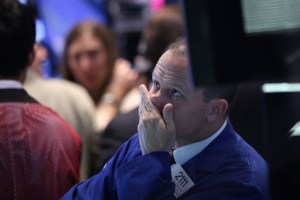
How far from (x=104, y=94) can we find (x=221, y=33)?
3093mm

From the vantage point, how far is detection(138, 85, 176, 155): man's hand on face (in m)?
1.66

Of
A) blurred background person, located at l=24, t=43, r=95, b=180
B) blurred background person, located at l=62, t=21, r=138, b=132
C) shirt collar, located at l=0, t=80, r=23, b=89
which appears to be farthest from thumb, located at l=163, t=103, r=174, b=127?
blurred background person, located at l=62, t=21, r=138, b=132

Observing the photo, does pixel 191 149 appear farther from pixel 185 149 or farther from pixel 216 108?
pixel 216 108

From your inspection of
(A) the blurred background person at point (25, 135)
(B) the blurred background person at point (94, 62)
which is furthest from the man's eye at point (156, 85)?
(B) the blurred background person at point (94, 62)

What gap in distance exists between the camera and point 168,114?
1.66 metres

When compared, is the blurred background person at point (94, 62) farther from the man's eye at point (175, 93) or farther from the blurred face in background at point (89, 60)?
the man's eye at point (175, 93)

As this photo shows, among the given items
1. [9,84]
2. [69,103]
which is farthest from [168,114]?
[69,103]

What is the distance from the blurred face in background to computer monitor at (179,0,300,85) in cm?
301

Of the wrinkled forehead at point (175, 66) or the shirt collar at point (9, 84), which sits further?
the shirt collar at point (9, 84)

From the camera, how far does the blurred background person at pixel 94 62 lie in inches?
166

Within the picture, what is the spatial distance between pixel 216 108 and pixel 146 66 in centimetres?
149

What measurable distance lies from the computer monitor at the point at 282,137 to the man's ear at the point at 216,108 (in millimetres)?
222

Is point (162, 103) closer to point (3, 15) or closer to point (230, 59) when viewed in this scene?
point (230, 59)

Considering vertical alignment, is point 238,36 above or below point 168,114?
above
